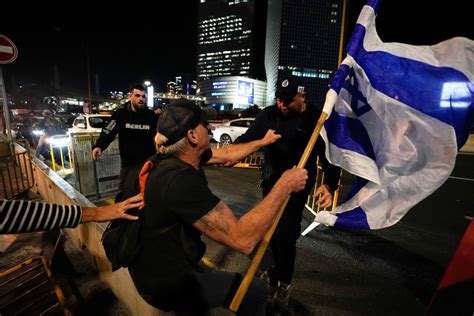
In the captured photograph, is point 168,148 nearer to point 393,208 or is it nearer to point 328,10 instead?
point 393,208

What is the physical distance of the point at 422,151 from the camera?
2127 millimetres

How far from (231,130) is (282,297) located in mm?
14681

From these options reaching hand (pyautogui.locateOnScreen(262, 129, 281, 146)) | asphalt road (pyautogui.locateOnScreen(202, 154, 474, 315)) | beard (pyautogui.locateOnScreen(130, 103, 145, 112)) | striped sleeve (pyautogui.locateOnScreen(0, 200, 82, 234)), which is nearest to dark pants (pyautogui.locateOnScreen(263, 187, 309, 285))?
asphalt road (pyautogui.locateOnScreen(202, 154, 474, 315))

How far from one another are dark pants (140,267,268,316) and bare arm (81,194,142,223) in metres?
0.55

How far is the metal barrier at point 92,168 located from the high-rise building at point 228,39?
14135 cm

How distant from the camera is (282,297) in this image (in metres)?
2.88

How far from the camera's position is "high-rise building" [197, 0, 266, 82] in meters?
144

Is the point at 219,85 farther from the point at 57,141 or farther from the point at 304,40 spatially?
the point at 57,141

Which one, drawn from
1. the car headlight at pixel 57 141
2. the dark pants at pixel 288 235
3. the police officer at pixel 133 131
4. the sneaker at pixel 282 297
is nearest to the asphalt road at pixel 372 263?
the sneaker at pixel 282 297

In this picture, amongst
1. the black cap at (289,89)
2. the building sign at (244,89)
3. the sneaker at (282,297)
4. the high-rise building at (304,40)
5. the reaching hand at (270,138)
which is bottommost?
the sneaker at (282,297)

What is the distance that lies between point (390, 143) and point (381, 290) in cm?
203

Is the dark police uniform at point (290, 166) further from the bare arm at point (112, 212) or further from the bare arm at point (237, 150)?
the bare arm at point (112, 212)

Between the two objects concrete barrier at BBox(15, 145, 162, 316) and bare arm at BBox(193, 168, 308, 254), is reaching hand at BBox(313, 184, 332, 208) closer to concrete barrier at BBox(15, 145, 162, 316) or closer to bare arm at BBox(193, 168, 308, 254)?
bare arm at BBox(193, 168, 308, 254)

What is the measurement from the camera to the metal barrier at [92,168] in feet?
19.7
